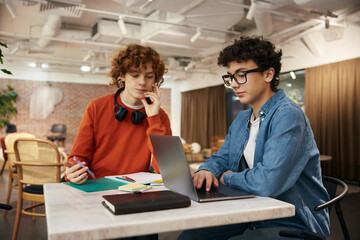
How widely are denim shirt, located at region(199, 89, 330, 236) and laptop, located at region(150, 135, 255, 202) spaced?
0.09m

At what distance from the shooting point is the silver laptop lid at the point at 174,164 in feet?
3.61

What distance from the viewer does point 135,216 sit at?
0.90 m

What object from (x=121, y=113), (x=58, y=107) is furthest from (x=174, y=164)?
(x=58, y=107)

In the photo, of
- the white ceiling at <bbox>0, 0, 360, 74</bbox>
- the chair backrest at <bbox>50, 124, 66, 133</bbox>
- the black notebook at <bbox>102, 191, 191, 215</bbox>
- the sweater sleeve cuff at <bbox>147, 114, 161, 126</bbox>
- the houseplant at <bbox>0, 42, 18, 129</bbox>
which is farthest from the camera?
the chair backrest at <bbox>50, 124, 66, 133</bbox>

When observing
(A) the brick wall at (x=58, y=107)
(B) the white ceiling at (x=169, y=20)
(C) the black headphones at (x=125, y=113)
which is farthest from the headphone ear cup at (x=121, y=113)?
(A) the brick wall at (x=58, y=107)

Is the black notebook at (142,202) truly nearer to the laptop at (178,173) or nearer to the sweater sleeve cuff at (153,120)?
the laptop at (178,173)

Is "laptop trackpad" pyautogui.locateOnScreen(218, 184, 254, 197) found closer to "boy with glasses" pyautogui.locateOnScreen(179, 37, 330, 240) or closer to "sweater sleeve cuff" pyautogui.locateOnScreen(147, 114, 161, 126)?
"boy with glasses" pyautogui.locateOnScreen(179, 37, 330, 240)

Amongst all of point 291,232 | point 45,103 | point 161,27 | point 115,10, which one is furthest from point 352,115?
point 45,103

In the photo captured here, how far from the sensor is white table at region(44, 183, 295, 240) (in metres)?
0.80

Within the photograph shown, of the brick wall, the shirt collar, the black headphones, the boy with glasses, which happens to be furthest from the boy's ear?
the brick wall

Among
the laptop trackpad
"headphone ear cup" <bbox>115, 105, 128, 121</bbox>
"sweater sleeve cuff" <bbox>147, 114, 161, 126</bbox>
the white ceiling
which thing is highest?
the white ceiling

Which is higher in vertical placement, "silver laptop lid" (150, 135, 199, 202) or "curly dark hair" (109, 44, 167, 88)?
"curly dark hair" (109, 44, 167, 88)

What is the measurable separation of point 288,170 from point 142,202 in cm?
64

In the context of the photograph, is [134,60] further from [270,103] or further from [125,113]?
[270,103]
